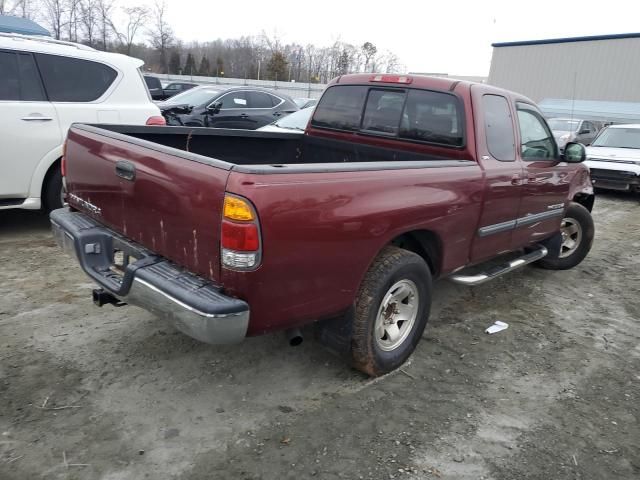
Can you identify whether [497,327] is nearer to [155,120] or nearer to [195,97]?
[155,120]

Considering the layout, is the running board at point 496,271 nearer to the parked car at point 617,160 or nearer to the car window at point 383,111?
the car window at point 383,111

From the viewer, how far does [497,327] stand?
14.1 feet

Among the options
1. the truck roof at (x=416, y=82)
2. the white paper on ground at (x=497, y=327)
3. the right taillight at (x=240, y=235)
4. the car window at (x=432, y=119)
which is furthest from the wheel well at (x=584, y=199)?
the right taillight at (x=240, y=235)

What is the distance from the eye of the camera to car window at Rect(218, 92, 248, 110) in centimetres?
1184

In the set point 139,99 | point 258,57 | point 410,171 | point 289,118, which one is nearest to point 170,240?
point 410,171

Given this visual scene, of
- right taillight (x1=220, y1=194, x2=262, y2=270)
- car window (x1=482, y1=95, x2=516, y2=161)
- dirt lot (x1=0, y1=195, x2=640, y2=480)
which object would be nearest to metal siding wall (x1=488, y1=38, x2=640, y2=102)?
car window (x1=482, y1=95, x2=516, y2=161)

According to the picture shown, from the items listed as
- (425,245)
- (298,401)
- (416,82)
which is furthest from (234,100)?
(298,401)

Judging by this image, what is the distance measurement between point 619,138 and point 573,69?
25.0 meters

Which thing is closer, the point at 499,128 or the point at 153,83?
the point at 499,128

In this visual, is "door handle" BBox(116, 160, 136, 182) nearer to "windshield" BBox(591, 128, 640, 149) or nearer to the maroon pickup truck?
the maroon pickup truck

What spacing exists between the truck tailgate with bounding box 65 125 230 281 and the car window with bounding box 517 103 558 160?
2951 mm

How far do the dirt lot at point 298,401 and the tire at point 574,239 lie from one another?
1.35 m

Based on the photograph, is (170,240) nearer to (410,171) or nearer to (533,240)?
(410,171)

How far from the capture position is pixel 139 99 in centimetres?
624
